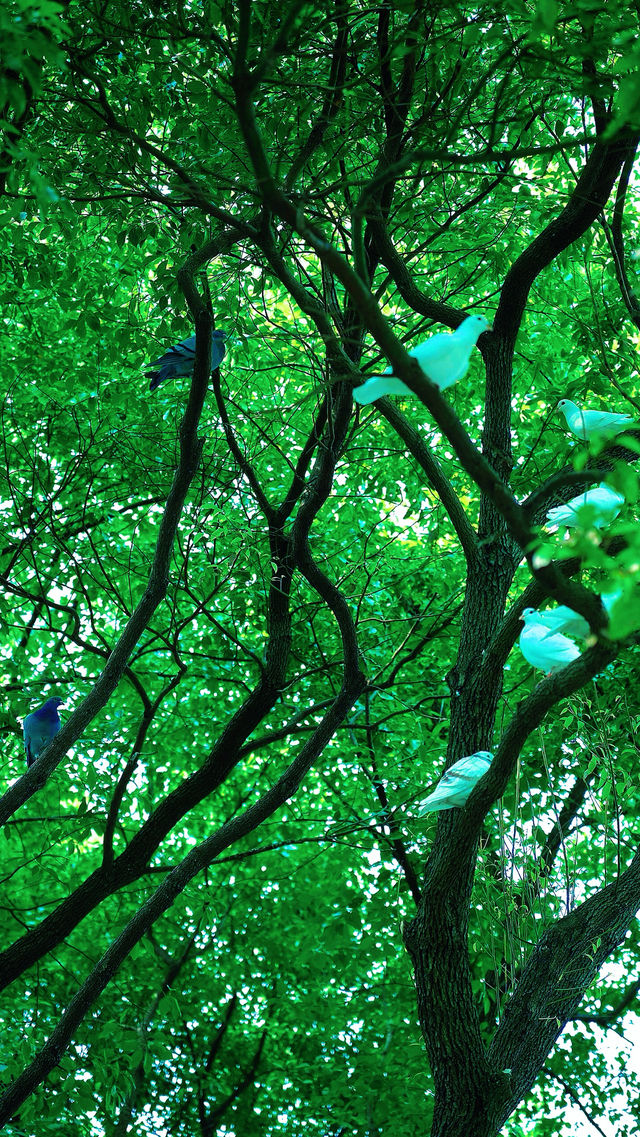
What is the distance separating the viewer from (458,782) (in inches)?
127

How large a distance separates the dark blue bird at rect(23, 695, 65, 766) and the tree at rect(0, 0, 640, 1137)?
194 mm

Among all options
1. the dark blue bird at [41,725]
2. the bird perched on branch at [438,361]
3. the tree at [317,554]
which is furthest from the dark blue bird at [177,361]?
the bird perched on branch at [438,361]

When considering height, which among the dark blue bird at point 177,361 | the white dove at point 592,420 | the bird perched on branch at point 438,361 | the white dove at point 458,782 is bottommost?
the bird perched on branch at point 438,361

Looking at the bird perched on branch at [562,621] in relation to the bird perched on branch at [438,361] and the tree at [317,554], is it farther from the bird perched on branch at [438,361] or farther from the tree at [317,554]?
the bird perched on branch at [438,361]

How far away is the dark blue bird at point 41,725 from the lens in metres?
4.83

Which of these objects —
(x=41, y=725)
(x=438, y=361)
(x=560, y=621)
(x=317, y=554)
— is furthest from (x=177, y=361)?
(x=438, y=361)

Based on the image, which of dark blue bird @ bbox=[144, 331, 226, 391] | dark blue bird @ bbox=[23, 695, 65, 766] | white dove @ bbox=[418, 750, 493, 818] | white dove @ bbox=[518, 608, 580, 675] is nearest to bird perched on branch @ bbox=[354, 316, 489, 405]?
white dove @ bbox=[518, 608, 580, 675]

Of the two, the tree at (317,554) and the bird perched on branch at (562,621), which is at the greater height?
the tree at (317,554)

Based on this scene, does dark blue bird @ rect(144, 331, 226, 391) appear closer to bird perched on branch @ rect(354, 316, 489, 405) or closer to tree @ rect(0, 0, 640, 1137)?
tree @ rect(0, 0, 640, 1137)

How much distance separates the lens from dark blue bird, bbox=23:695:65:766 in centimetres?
483

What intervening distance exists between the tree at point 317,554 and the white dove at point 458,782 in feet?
0.39

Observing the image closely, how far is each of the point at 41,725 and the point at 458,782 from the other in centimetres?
241

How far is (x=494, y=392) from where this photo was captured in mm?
4152

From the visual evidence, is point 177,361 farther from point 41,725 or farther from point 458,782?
point 458,782
